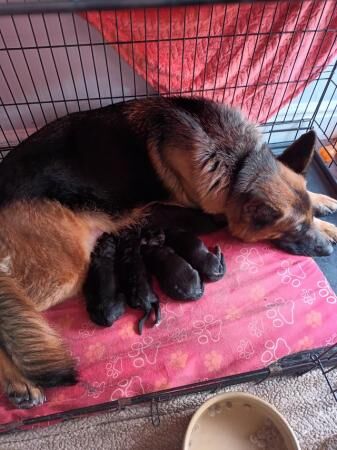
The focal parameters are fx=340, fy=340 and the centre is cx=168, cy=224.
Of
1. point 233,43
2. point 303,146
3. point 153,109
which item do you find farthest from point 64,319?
point 233,43

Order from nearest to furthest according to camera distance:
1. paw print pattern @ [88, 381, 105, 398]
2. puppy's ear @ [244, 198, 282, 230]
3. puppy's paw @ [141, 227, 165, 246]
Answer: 1. paw print pattern @ [88, 381, 105, 398]
2. puppy's ear @ [244, 198, 282, 230]
3. puppy's paw @ [141, 227, 165, 246]

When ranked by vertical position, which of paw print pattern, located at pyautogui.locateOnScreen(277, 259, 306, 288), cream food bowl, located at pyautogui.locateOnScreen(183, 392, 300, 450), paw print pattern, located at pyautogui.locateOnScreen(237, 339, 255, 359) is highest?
paw print pattern, located at pyautogui.locateOnScreen(277, 259, 306, 288)

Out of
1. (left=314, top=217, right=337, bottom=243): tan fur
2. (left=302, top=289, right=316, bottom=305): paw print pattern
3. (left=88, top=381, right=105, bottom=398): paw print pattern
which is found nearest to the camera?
(left=88, top=381, right=105, bottom=398): paw print pattern

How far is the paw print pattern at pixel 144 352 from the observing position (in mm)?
1521

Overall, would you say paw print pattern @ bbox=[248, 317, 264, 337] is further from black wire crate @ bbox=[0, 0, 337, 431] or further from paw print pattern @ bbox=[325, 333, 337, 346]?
paw print pattern @ bbox=[325, 333, 337, 346]

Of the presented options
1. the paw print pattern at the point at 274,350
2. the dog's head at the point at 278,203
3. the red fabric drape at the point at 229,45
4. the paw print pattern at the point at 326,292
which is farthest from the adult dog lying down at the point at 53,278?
the red fabric drape at the point at 229,45

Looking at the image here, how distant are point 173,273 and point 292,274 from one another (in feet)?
2.16

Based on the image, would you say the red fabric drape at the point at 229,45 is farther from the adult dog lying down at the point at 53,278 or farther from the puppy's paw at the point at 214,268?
the puppy's paw at the point at 214,268

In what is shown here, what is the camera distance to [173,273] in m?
1.63

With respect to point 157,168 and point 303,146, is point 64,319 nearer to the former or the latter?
point 157,168

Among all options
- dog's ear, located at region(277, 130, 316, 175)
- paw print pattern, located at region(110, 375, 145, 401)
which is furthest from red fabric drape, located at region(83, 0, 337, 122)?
paw print pattern, located at region(110, 375, 145, 401)

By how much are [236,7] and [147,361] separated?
1.86 meters

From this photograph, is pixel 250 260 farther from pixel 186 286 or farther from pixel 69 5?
pixel 69 5

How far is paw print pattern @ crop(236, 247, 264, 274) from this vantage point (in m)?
1.83
